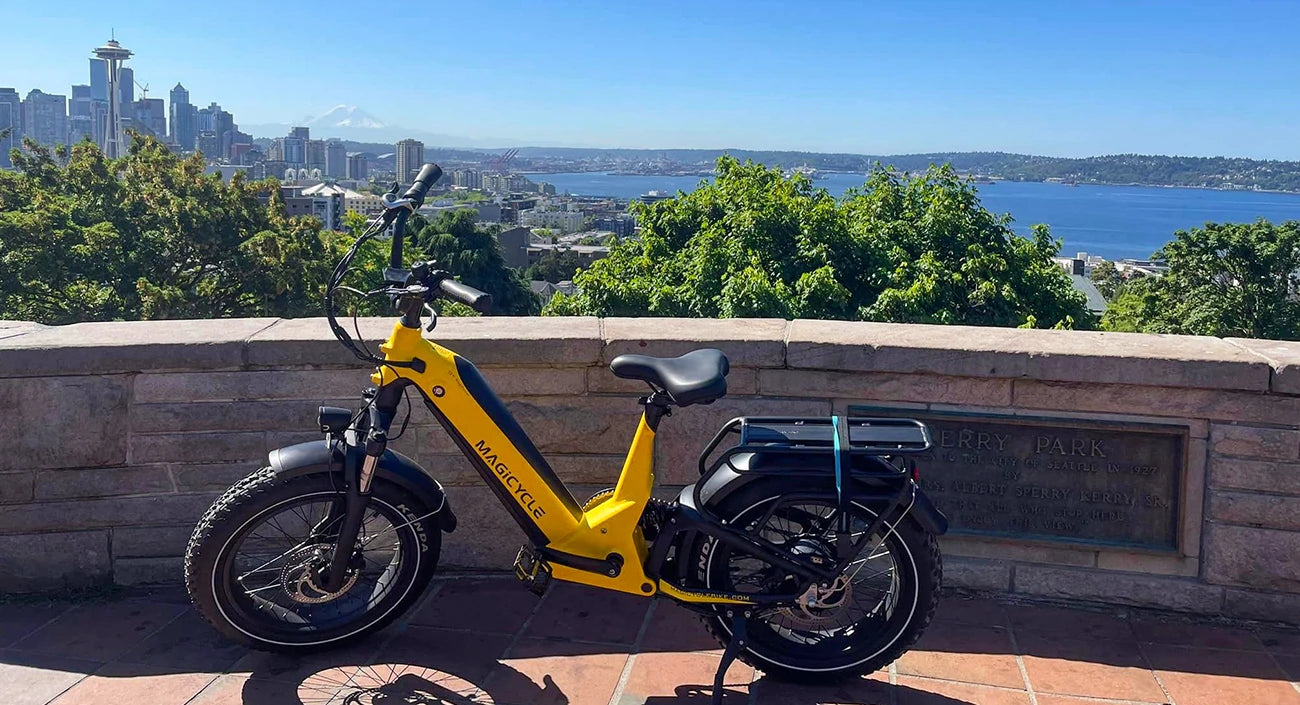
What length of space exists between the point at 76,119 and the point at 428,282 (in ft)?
600

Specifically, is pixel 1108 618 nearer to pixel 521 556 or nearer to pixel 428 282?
pixel 521 556

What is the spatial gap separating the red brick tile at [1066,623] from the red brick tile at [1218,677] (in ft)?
0.47

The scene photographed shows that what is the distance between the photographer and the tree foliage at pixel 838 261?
58.7ft

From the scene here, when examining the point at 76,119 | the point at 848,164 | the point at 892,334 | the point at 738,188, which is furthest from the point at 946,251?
the point at 76,119

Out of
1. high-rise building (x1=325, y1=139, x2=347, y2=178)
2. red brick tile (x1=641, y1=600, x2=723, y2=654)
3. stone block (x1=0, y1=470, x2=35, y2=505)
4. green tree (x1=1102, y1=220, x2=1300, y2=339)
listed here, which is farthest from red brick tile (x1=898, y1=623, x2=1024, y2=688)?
high-rise building (x1=325, y1=139, x2=347, y2=178)

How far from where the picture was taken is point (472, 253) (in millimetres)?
43125

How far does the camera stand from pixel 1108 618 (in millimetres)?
3701

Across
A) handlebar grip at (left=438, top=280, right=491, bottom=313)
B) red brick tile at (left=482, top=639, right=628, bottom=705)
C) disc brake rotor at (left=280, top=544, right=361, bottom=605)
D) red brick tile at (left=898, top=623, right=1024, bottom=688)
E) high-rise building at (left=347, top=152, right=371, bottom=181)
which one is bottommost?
red brick tile at (left=482, top=639, right=628, bottom=705)

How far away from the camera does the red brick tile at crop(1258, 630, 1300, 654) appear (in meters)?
3.46

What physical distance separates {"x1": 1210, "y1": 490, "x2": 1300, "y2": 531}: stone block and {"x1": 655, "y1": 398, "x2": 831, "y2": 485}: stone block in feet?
Result: 4.57

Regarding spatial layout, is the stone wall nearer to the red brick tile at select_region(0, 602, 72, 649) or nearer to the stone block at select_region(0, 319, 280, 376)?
the stone block at select_region(0, 319, 280, 376)

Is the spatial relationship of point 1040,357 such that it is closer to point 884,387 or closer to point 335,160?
point 884,387

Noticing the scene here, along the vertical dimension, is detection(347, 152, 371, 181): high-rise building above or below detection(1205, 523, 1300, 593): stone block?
above

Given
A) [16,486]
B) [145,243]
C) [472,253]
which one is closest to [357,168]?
[472,253]
